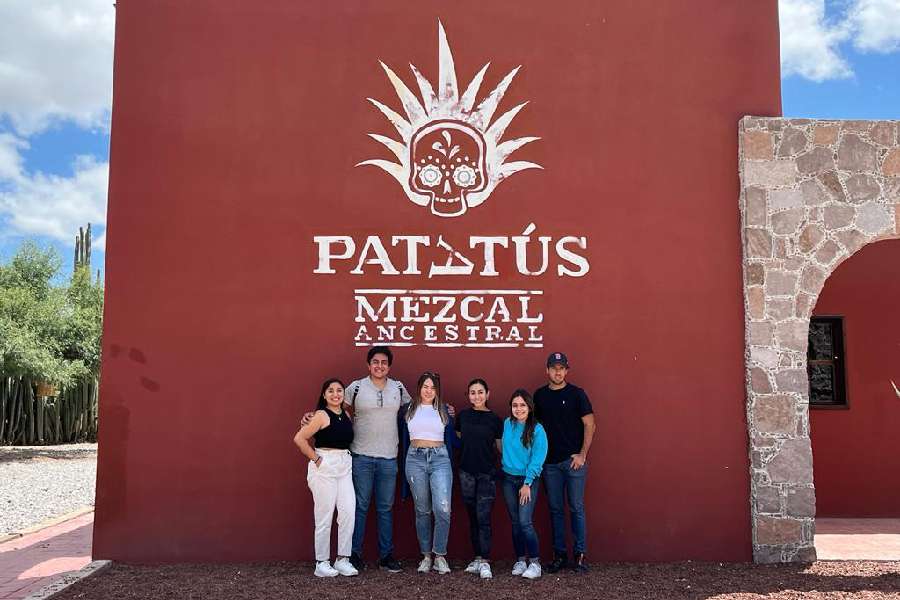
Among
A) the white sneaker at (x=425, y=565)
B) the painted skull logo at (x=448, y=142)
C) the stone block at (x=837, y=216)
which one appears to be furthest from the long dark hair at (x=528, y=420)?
the stone block at (x=837, y=216)

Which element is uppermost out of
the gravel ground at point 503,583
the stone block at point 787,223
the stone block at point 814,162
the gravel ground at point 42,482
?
the stone block at point 814,162

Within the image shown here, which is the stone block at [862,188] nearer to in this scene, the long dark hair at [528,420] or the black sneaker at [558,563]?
the long dark hair at [528,420]

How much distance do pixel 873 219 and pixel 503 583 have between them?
4.32 meters

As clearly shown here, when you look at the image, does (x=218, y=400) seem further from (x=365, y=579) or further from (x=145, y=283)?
(x=365, y=579)

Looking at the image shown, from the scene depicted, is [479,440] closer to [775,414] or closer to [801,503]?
[775,414]

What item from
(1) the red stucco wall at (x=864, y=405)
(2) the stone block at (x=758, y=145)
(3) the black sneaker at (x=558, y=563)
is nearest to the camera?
(3) the black sneaker at (x=558, y=563)

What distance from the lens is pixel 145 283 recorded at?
679 centimetres

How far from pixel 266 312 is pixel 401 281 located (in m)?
1.16

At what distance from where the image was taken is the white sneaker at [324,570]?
19.8ft

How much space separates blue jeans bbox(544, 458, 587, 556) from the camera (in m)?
6.22

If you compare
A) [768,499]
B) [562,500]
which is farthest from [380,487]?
[768,499]

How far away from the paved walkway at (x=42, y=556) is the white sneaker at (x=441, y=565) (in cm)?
289

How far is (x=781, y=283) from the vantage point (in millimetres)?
6758

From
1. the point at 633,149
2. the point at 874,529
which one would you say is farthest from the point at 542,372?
the point at 874,529
